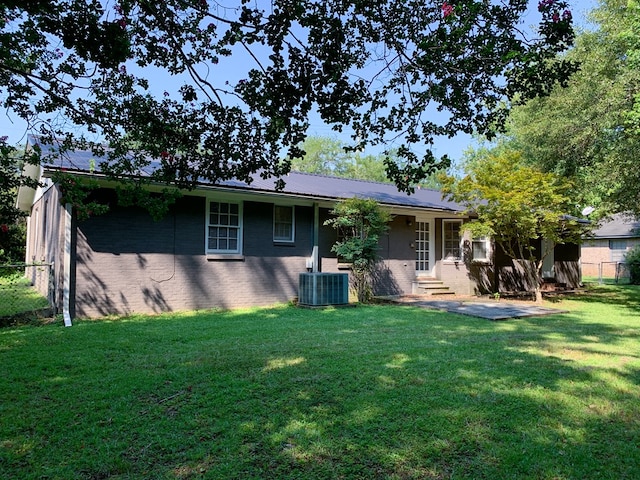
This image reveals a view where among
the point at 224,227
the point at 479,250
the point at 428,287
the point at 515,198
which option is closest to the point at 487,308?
the point at 515,198

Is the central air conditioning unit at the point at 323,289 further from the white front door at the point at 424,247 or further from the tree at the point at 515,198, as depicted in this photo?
the white front door at the point at 424,247

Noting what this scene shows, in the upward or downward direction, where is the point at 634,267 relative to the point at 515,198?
downward

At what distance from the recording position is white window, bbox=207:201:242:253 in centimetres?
1024

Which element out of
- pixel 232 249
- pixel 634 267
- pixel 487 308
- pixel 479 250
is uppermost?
pixel 479 250

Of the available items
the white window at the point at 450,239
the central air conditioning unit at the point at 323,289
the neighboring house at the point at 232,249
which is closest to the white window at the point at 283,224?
the neighboring house at the point at 232,249

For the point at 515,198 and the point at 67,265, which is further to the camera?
the point at 515,198

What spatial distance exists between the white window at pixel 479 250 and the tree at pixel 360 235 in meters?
4.05

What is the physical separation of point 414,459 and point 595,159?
10431 mm

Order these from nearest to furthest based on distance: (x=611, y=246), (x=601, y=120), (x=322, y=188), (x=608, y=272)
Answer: (x=601, y=120)
(x=322, y=188)
(x=608, y=272)
(x=611, y=246)

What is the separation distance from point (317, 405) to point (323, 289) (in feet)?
21.9

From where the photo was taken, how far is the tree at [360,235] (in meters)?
11.0

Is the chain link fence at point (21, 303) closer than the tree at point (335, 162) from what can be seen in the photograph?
Yes

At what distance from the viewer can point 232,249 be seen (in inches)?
416

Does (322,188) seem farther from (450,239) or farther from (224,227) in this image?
(450,239)
